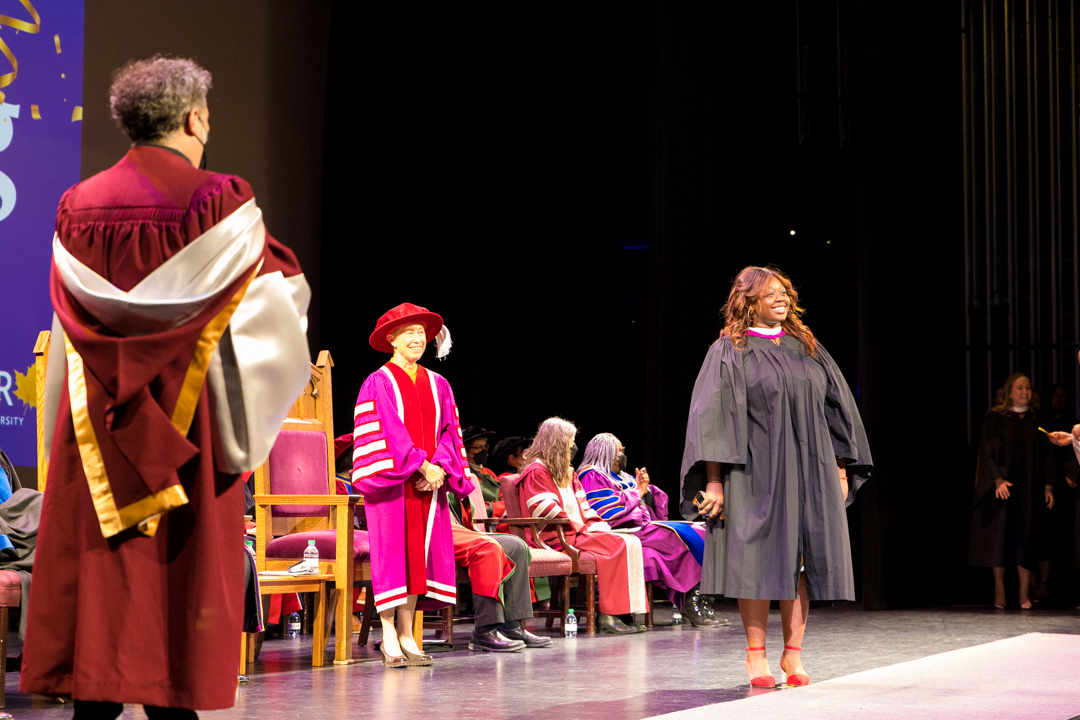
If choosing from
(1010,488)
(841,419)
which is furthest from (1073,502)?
(841,419)

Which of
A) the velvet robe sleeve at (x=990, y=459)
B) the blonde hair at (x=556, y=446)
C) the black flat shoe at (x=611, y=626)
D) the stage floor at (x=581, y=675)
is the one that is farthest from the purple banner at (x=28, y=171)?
the velvet robe sleeve at (x=990, y=459)

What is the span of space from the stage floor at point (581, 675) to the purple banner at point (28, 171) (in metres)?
1.74

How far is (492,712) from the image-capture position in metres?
3.52

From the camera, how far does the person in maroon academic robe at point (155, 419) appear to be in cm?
170

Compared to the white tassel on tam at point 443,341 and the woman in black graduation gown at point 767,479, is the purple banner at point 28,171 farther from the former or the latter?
the woman in black graduation gown at point 767,479

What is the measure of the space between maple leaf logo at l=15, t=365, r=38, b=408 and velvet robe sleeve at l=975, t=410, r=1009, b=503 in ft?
19.2

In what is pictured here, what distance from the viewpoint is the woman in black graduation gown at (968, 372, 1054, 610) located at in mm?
7867

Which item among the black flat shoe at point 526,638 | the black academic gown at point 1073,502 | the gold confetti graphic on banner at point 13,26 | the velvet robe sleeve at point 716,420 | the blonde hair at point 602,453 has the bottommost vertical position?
the black flat shoe at point 526,638

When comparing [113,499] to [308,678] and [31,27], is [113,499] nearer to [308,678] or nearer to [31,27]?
[308,678]

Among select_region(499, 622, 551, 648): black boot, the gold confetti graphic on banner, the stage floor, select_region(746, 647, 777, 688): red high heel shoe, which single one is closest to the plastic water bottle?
the stage floor

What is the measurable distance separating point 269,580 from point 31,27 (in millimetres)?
3267

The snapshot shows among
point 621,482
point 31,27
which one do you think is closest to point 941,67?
point 621,482

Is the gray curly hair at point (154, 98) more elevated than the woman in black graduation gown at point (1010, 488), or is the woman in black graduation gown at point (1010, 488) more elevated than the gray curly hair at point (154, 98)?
the gray curly hair at point (154, 98)

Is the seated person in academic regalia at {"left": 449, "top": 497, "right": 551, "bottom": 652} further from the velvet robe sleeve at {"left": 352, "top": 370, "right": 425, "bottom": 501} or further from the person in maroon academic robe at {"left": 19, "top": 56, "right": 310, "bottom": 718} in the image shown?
the person in maroon academic robe at {"left": 19, "top": 56, "right": 310, "bottom": 718}
